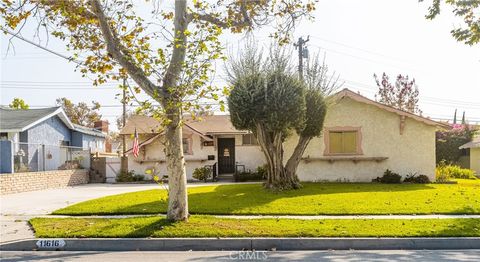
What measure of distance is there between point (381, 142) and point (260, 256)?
15676 millimetres

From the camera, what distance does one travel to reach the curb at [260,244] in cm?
860

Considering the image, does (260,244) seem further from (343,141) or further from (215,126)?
(215,126)

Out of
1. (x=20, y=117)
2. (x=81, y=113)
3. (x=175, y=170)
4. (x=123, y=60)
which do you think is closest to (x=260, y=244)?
(x=175, y=170)

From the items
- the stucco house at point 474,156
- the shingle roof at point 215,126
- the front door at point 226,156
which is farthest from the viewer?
the stucco house at point 474,156

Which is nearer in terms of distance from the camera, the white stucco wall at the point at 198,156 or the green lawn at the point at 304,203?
the green lawn at the point at 304,203

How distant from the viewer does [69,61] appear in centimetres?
976

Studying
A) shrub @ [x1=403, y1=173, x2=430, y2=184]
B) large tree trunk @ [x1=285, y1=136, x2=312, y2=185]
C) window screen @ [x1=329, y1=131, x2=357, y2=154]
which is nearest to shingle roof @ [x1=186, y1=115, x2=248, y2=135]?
window screen @ [x1=329, y1=131, x2=357, y2=154]

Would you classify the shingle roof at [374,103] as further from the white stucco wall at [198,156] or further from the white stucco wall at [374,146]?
the white stucco wall at [198,156]

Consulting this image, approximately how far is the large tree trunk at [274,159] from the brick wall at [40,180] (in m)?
11.3

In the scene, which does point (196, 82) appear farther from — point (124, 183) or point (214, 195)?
point (124, 183)

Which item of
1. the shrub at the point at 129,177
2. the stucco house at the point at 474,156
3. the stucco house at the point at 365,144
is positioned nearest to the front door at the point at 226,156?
the shrub at the point at 129,177

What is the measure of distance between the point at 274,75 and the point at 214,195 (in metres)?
4.92

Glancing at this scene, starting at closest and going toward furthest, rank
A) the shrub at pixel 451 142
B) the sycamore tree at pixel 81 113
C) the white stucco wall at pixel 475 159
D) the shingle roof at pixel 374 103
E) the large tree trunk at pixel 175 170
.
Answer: the large tree trunk at pixel 175 170, the shingle roof at pixel 374 103, the white stucco wall at pixel 475 159, the shrub at pixel 451 142, the sycamore tree at pixel 81 113

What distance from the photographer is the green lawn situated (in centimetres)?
1205
